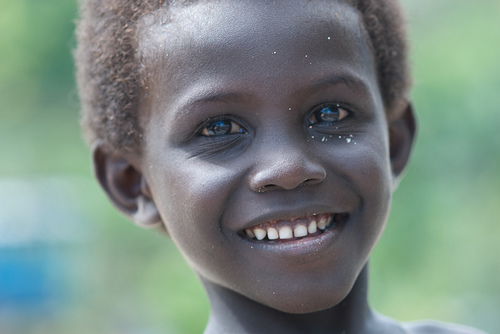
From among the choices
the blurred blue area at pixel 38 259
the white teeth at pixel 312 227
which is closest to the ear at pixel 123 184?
the white teeth at pixel 312 227

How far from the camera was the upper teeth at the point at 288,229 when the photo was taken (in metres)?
1.59

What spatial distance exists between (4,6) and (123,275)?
2.95 m

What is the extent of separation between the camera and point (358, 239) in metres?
1.65

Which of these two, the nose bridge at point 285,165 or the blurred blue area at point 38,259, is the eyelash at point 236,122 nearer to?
the nose bridge at point 285,165

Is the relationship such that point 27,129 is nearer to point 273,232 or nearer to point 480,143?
point 480,143

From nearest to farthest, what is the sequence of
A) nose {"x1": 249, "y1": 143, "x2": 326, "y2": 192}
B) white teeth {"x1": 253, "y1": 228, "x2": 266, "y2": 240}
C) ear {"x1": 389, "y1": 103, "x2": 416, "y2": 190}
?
nose {"x1": 249, "y1": 143, "x2": 326, "y2": 192}, white teeth {"x1": 253, "y1": 228, "x2": 266, "y2": 240}, ear {"x1": 389, "y1": 103, "x2": 416, "y2": 190}

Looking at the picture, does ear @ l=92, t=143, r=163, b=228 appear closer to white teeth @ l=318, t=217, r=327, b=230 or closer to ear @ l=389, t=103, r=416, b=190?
white teeth @ l=318, t=217, r=327, b=230

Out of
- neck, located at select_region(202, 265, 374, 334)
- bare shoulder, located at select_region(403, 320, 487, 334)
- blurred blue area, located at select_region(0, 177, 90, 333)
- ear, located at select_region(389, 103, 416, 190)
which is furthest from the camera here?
blurred blue area, located at select_region(0, 177, 90, 333)

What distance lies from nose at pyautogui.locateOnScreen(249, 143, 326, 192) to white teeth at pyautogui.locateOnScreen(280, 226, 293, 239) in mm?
106

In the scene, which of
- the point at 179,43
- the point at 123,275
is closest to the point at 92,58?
the point at 179,43

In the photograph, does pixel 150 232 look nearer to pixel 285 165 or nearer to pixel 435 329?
pixel 435 329

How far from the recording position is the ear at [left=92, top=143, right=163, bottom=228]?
1.91 meters

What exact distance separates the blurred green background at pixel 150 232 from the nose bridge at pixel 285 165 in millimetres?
1888

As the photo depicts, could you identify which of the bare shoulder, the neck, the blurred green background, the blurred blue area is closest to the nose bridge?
the neck
